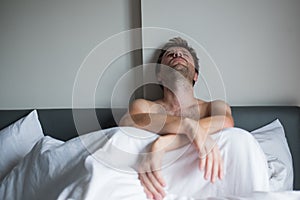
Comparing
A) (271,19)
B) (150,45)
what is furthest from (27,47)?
(271,19)

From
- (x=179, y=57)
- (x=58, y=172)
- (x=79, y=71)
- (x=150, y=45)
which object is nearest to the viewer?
(x=58, y=172)

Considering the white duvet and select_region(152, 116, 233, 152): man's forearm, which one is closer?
the white duvet

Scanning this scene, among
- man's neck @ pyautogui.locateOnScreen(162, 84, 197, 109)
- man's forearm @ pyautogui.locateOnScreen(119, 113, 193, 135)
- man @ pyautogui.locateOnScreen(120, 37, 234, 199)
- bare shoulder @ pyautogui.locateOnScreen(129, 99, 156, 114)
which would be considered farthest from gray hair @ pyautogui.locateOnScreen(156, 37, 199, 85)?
man's forearm @ pyautogui.locateOnScreen(119, 113, 193, 135)

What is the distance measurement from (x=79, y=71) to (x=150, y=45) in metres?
0.43

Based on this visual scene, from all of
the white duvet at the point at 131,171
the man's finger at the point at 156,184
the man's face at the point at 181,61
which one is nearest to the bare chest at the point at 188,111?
the man's face at the point at 181,61

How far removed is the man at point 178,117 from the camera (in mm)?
1072

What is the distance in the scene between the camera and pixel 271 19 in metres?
1.76

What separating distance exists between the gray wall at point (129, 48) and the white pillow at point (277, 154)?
23 cm

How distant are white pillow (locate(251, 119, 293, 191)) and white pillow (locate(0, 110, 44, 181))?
40.4 inches

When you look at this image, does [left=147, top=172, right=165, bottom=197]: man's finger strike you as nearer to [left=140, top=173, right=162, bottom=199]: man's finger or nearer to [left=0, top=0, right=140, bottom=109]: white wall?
[left=140, top=173, right=162, bottom=199]: man's finger

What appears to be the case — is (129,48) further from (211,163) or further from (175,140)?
(211,163)

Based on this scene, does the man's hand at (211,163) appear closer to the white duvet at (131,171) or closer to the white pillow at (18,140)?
the white duvet at (131,171)

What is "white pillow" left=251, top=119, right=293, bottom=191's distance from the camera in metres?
1.35

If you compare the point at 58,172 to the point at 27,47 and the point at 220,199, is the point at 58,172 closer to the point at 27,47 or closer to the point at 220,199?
the point at 220,199
